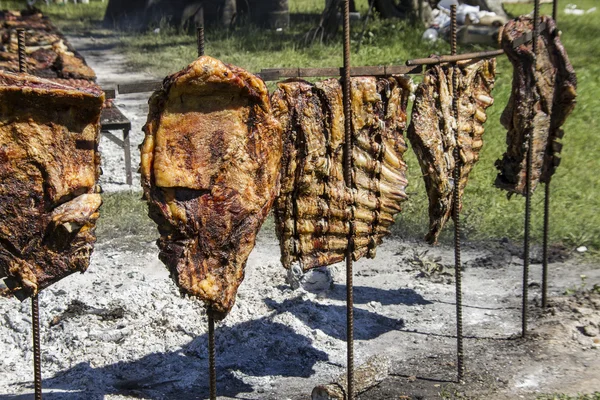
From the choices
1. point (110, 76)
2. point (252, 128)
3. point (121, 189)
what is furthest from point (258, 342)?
point (110, 76)

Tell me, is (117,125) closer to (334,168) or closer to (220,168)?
(334,168)

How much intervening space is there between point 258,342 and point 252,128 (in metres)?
2.24

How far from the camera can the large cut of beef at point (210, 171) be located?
3389 mm

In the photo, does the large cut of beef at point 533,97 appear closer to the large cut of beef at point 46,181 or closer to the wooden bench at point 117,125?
the large cut of beef at point 46,181

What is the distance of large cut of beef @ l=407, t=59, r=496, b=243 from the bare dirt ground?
1.05 m

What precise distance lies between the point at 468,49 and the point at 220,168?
11265mm

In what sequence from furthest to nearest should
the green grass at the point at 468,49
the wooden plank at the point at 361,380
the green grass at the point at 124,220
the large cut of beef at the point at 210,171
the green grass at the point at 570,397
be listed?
1. the green grass at the point at 468,49
2. the green grass at the point at 124,220
3. the green grass at the point at 570,397
4. the wooden plank at the point at 361,380
5. the large cut of beef at the point at 210,171

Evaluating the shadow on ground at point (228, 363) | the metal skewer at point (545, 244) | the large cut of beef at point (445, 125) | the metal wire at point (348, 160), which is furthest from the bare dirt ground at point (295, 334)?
the large cut of beef at point (445, 125)

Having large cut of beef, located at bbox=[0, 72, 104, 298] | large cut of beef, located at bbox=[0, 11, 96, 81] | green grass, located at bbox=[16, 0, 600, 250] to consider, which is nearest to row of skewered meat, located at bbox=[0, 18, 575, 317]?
large cut of beef, located at bbox=[0, 72, 104, 298]

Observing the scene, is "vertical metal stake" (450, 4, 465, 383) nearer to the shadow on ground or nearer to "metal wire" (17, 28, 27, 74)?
the shadow on ground

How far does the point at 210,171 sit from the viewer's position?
11.6ft

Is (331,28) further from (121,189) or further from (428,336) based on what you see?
(428,336)

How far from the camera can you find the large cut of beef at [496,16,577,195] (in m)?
5.16

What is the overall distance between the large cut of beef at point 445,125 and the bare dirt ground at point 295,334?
1053mm
